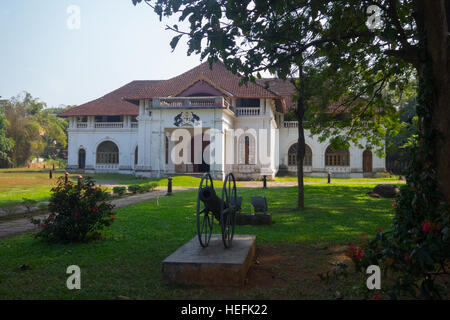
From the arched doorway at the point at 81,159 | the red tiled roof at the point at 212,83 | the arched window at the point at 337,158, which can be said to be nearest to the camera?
the red tiled roof at the point at 212,83

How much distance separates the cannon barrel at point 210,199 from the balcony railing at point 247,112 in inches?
827

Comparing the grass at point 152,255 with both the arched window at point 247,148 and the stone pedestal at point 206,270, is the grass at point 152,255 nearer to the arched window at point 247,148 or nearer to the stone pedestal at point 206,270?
the stone pedestal at point 206,270

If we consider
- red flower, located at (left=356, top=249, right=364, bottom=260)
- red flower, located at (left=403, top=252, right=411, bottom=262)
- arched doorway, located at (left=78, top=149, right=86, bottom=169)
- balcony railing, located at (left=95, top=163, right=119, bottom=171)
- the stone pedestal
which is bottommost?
the stone pedestal

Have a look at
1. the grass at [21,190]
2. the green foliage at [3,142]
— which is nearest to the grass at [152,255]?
the grass at [21,190]

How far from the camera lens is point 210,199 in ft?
15.0

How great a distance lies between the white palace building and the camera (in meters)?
22.6

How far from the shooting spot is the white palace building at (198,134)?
22.6 meters

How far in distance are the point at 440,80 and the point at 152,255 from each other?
169 inches

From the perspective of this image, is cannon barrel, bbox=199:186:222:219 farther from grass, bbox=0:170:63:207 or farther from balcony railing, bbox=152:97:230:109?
balcony railing, bbox=152:97:230:109

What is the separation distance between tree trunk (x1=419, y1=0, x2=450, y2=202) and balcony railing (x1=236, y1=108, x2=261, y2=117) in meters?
21.5

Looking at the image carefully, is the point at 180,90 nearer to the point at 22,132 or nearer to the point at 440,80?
the point at 440,80

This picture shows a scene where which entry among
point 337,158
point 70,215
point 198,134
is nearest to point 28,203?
point 70,215

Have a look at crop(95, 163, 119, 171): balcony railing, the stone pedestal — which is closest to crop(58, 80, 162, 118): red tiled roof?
crop(95, 163, 119, 171): balcony railing

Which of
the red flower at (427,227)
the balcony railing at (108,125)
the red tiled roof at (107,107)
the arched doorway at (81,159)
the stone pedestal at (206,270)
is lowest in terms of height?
the stone pedestal at (206,270)
